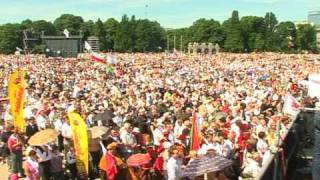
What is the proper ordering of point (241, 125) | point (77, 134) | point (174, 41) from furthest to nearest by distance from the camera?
point (174, 41) → point (241, 125) → point (77, 134)

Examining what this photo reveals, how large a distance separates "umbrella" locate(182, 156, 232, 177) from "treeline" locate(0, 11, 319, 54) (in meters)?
126

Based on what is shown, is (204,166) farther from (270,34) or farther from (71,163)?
(270,34)

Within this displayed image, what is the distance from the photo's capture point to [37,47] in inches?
4525

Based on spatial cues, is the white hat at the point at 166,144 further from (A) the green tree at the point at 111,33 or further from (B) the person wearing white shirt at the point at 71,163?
(A) the green tree at the point at 111,33

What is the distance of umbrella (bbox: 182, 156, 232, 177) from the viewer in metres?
8.93

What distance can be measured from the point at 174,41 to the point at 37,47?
44361mm

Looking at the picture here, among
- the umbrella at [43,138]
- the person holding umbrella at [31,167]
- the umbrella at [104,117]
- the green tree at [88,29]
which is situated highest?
the green tree at [88,29]

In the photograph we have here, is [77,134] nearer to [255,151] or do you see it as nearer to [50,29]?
[255,151]

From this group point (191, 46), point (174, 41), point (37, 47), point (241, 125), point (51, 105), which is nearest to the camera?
point (241, 125)

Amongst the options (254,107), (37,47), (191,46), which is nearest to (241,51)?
(191,46)

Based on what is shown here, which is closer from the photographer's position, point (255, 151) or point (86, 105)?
point (255, 151)

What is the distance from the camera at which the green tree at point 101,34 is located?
144m

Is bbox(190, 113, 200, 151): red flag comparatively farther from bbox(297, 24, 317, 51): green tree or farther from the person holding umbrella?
bbox(297, 24, 317, 51): green tree

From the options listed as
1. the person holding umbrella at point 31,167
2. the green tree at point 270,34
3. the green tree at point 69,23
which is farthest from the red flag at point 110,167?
the green tree at point 69,23
